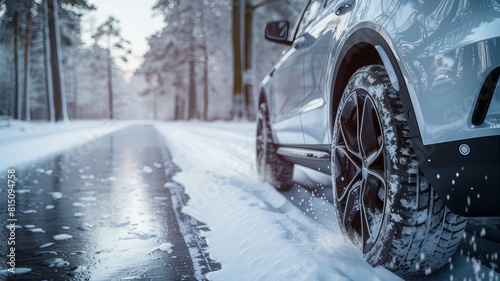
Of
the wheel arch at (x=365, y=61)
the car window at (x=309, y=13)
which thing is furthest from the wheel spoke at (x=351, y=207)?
the car window at (x=309, y=13)

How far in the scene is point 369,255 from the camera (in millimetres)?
2182

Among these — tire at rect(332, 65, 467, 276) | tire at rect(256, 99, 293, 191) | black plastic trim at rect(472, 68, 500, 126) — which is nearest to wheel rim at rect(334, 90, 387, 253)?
tire at rect(332, 65, 467, 276)

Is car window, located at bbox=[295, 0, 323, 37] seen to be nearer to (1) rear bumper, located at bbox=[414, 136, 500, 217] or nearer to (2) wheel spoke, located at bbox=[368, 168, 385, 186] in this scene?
(2) wheel spoke, located at bbox=[368, 168, 385, 186]

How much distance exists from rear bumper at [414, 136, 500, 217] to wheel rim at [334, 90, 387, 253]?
30 centimetres

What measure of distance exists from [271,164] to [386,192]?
9.49 feet

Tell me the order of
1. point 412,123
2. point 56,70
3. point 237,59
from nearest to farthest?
point 412,123 → point 237,59 → point 56,70

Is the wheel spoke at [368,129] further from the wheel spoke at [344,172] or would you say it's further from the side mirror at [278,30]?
the side mirror at [278,30]

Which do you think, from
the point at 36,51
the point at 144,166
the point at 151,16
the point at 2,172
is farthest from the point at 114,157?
the point at 36,51

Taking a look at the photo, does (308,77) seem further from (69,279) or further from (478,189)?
(69,279)

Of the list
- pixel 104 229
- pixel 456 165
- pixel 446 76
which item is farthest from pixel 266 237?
pixel 446 76

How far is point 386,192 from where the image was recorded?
1979 mm

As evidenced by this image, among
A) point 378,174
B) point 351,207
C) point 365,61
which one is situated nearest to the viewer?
point 378,174

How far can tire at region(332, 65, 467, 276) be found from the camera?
1864 mm

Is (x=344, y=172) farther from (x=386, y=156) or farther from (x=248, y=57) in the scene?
(x=248, y=57)
